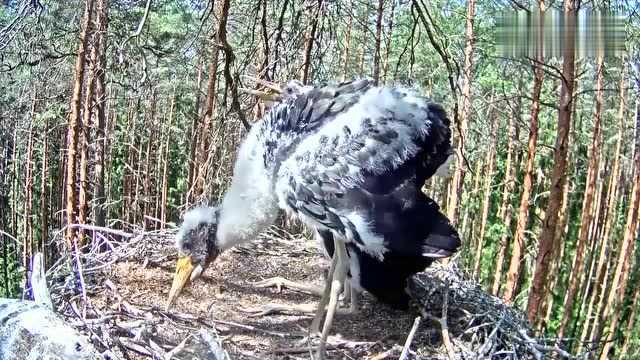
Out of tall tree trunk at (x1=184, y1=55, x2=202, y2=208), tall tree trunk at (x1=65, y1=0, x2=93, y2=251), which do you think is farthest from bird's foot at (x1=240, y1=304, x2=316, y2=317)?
tall tree trunk at (x1=65, y1=0, x2=93, y2=251)

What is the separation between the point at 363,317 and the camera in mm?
4258

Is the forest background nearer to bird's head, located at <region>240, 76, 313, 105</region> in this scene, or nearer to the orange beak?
bird's head, located at <region>240, 76, 313, 105</region>

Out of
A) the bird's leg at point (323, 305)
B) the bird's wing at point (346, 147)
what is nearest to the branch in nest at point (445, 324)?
the bird's leg at point (323, 305)

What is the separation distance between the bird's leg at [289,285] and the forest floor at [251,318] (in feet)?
0.11

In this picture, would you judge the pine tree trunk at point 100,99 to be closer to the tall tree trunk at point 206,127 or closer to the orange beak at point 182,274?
the tall tree trunk at point 206,127

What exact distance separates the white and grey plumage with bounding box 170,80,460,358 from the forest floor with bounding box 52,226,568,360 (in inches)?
9.1

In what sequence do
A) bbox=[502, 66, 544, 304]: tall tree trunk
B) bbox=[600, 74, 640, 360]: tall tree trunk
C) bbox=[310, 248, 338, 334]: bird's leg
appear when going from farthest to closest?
bbox=[600, 74, 640, 360]: tall tree trunk < bbox=[502, 66, 544, 304]: tall tree trunk < bbox=[310, 248, 338, 334]: bird's leg

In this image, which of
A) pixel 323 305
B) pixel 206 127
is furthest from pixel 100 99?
pixel 323 305

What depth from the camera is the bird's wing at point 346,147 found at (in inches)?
137

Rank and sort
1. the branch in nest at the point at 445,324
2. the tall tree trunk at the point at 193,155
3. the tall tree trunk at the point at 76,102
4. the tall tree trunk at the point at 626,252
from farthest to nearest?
the tall tree trunk at the point at 626,252, the tall tree trunk at the point at 76,102, the tall tree trunk at the point at 193,155, the branch in nest at the point at 445,324

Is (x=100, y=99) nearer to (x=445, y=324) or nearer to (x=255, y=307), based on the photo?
(x=255, y=307)

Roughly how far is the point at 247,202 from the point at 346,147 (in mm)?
774

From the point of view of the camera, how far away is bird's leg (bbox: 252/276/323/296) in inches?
185

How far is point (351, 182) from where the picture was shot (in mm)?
3498
